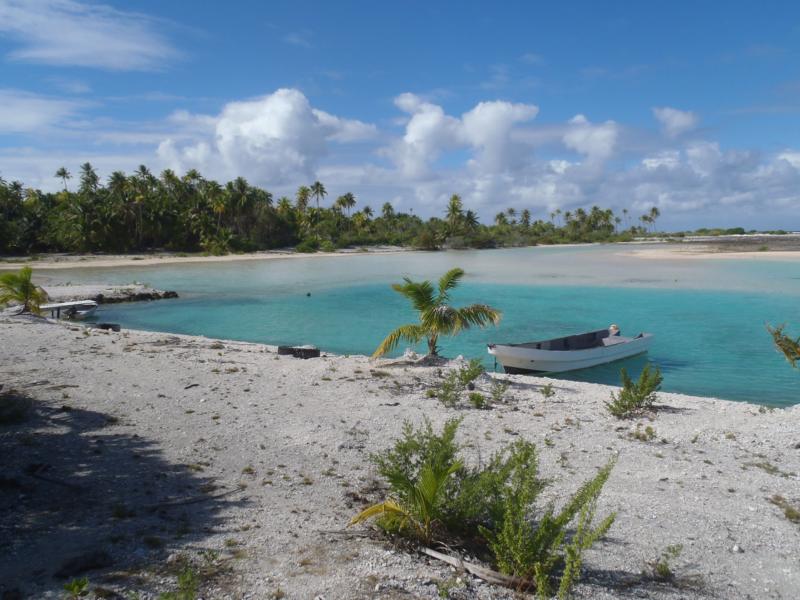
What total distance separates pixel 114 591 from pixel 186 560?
2.04 feet

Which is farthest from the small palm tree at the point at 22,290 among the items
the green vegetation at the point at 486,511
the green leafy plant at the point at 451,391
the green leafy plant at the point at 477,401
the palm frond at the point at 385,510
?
the green vegetation at the point at 486,511

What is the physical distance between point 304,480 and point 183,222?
86900mm

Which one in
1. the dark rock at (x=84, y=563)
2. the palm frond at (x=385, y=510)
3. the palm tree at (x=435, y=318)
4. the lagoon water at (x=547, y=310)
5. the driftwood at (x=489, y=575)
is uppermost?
the palm tree at (x=435, y=318)

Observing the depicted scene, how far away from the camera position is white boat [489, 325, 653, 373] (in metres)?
17.9

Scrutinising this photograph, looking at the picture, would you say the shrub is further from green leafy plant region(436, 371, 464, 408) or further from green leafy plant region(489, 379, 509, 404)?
green leafy plant region(436, 371, 464, 408)

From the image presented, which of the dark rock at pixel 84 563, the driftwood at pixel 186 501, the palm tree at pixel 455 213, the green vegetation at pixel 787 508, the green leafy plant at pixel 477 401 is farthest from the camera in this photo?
the palm tree at pixel 455 213

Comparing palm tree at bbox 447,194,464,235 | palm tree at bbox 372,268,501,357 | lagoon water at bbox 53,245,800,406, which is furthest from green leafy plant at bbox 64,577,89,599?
palm tree at bbox 447,194,464,235

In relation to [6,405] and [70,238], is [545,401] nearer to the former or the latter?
[6,405]

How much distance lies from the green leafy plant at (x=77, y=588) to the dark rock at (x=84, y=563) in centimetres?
31

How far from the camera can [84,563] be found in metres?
4.68

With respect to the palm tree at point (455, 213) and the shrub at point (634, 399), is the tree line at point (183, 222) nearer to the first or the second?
the palm tree at point (455, 213)

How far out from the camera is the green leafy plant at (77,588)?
12.9 ft

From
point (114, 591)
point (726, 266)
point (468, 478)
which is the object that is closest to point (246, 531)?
point (114, 591)

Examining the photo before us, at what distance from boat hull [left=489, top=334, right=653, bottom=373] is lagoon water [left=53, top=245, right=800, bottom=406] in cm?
44
